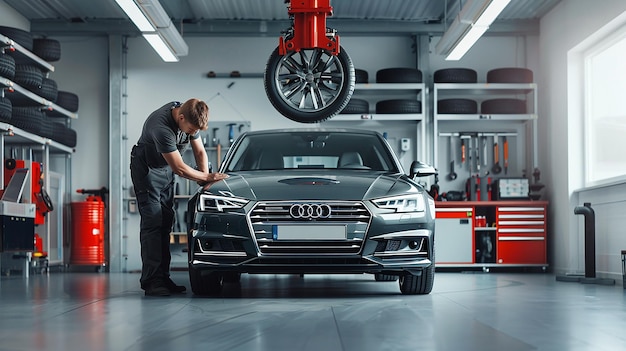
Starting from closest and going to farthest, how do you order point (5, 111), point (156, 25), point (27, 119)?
point (5, 111), point (156, 25), point (27, 119)

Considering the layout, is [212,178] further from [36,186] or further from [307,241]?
[36,186]

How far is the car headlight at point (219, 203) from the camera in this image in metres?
4.29

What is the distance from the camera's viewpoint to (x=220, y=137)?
402 inches

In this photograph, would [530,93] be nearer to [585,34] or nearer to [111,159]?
[585,34]

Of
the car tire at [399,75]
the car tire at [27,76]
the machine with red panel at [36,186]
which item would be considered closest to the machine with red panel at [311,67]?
the car tire at [27,76]

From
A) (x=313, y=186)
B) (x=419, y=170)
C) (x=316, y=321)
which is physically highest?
(x=419, y=170)

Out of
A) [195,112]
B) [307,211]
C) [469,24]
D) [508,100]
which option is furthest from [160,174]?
[508,100]

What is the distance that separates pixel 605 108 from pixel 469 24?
1706 mm

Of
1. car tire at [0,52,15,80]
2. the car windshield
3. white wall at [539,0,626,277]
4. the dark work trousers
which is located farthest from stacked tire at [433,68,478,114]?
the dark work trousers

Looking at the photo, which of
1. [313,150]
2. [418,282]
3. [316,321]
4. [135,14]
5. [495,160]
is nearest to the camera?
[316,321]

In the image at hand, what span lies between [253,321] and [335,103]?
165cm

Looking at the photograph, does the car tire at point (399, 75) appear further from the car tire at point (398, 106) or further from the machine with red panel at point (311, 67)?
the machine with red panel at point (311, 67)

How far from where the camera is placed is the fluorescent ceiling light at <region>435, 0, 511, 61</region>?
7.07m

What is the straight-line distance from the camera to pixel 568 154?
28.5 ft
